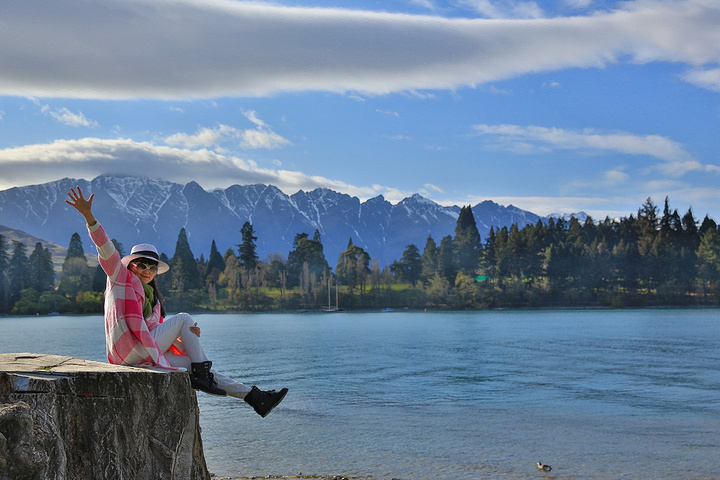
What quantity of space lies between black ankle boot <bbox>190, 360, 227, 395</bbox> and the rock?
41cm

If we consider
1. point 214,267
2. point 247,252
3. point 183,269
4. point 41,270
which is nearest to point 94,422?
point 41,270

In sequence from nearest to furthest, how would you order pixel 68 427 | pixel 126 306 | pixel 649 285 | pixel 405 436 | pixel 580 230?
pixel 68 427, pixel 126 306, pixel 405 436, pixel 649 285, pixel 580 230

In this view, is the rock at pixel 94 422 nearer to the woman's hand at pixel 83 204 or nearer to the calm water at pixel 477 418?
the woman's hand at pixel 83 204

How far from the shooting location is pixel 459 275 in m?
153

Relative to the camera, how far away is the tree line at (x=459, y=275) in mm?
141375

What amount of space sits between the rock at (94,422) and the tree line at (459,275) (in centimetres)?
13773

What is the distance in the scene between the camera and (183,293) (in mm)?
151625

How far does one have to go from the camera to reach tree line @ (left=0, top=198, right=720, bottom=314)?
14138 cm

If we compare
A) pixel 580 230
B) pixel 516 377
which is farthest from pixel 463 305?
pixel 516 377

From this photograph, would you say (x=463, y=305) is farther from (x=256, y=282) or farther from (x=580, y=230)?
(x=256, y=282)

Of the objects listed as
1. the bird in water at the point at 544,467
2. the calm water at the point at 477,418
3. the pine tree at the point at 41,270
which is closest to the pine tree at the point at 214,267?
the pine tree at the point at 41,270

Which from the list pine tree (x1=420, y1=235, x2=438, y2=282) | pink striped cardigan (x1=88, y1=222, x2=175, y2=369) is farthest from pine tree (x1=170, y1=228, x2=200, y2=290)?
pink striped cardigan (x1=88, y1=222, x2=175, y2=369)

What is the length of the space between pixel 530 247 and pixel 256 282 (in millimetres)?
63849

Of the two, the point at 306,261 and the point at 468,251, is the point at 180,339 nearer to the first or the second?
the point at 468,251
